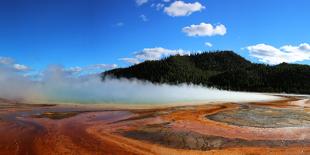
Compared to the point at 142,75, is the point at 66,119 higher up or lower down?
lower down

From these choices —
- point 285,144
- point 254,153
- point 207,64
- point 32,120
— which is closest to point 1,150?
point 32,120

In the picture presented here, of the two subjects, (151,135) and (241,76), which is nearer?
(151,135)

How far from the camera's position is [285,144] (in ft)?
A: 40.4

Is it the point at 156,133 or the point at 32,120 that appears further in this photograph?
the point at 32,120

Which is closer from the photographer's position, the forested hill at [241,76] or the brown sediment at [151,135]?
the brown sediment at [151,135]

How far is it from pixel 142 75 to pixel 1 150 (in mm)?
137879

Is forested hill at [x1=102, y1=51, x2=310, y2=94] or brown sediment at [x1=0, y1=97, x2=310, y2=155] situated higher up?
forested hill at [x1=102, y1=51, x2=310, y2=94]

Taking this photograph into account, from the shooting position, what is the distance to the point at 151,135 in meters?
13.4

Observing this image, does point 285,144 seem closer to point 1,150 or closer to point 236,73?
point 1,150

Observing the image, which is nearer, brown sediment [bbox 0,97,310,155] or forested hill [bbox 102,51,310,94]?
brown sediment [bbox 0,97,310,155]

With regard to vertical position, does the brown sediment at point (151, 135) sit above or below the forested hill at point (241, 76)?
below

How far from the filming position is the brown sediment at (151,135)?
36.9 feet

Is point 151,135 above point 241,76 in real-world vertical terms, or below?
below

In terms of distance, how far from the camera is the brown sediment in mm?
11242
